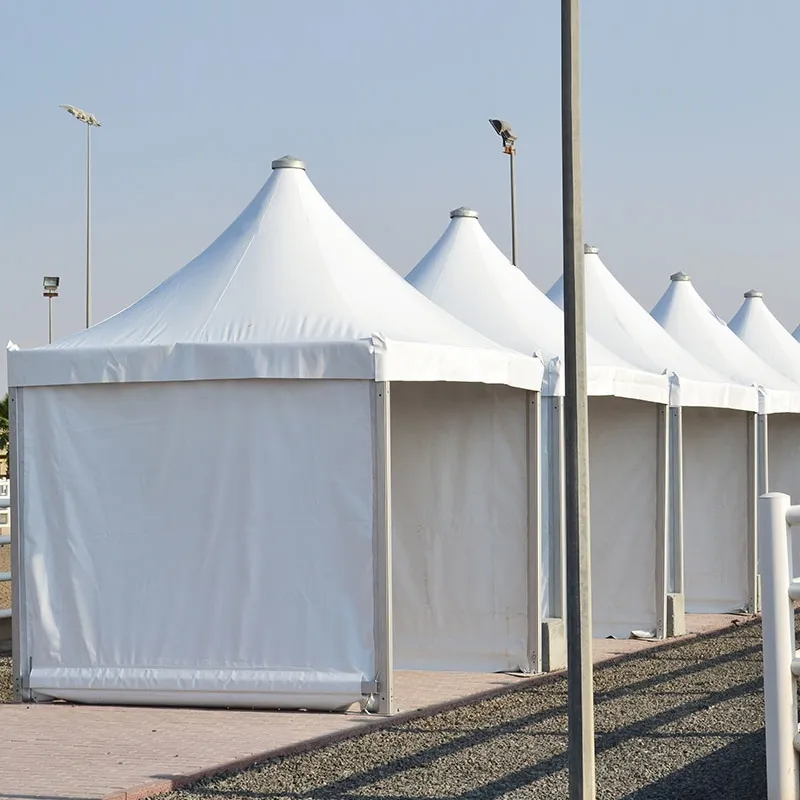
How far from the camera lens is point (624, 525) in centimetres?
1458

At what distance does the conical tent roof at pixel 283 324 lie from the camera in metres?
10.4

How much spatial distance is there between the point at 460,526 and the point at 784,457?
330 inches

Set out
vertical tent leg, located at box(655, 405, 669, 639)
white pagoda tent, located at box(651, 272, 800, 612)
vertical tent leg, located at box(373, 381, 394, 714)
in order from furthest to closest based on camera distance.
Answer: white pagoda tent, located at box(651, 272, 800, 612) < vertical tent leg, located at box(655, 405, 669, 639) < vertical tent leg, located at box(373, 381, 394, 714)

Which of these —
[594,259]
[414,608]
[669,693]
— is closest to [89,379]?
[414,608]

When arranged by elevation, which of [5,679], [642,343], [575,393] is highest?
[642,343]

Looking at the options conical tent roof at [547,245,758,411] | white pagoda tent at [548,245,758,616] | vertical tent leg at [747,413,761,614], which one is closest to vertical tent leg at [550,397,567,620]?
conical tent roof at [547,245,758,411]

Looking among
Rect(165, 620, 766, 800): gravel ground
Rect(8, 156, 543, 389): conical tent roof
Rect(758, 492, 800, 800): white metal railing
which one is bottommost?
Rect(165, 620, 766, 800): gravel ground

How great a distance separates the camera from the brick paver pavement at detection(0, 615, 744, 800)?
791 centimetres

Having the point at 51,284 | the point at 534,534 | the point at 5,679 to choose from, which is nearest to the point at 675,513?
the point at 534,534

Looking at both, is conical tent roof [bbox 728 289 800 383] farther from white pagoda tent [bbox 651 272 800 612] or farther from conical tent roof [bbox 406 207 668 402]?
conical tent roof [bbox 406 207 668 402]

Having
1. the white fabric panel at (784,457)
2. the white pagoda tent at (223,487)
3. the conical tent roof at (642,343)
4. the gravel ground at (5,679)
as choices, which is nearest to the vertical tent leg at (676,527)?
the conical tent roof at (642,343)

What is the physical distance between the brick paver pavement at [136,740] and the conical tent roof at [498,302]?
3162 millimetres

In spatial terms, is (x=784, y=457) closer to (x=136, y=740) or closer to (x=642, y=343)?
(x=642, y=343)

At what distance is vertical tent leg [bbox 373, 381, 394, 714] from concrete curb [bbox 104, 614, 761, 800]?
264 mm
